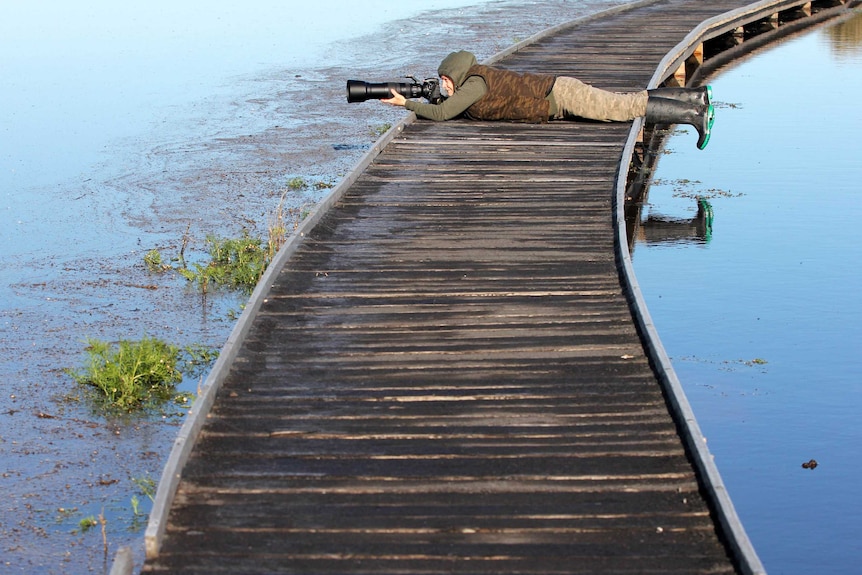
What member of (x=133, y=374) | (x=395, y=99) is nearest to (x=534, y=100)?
(x=395, y=99)

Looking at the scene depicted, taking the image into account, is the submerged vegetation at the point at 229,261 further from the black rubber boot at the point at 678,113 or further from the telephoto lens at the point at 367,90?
the black rubber boot at the point at 678,113

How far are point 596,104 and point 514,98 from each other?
0.75 metres

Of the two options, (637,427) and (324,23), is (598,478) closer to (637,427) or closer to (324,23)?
(637,427)

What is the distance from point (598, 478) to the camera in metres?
4.93

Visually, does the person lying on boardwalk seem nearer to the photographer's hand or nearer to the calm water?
the photographer's hand

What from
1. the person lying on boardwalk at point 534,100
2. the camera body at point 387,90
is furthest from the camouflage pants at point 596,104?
the camera body at point 387,90

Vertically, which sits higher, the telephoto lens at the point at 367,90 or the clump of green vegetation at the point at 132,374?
the telephoto lens at the point at 367,90

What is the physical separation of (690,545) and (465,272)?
2927 mm

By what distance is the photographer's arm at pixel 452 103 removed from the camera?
10.2 metres

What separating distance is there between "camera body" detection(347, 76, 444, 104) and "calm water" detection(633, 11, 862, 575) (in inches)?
83.9

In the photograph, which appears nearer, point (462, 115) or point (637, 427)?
point (637, 427)

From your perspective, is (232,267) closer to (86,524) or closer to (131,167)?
(131,167)

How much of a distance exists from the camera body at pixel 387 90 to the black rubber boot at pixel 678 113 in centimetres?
184

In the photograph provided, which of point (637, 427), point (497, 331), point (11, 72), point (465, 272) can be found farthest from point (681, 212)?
point (11, 72)
